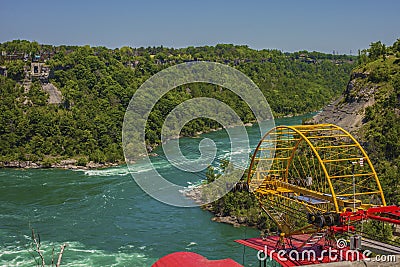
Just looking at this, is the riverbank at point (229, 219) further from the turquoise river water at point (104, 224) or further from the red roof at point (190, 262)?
the red roof at point (190, 262)

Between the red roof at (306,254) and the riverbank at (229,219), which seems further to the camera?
the riverbank at (229,219)

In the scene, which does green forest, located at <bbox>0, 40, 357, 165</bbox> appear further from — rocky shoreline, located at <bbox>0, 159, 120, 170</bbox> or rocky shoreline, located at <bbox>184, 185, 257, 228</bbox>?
rocky shoreline, located at <bbox>184, 185, 257, 228</bbox>

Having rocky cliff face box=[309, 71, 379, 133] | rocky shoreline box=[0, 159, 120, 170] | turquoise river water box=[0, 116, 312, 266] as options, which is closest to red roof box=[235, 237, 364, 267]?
turquoise river water box=[0, 116, 312, 266]

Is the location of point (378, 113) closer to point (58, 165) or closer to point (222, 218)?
point (222, 218)

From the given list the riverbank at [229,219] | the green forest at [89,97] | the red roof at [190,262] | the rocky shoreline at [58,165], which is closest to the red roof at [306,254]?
the red roof at [190,262]

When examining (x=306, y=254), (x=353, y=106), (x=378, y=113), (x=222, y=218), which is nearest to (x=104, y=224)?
(x=222, y=218)
